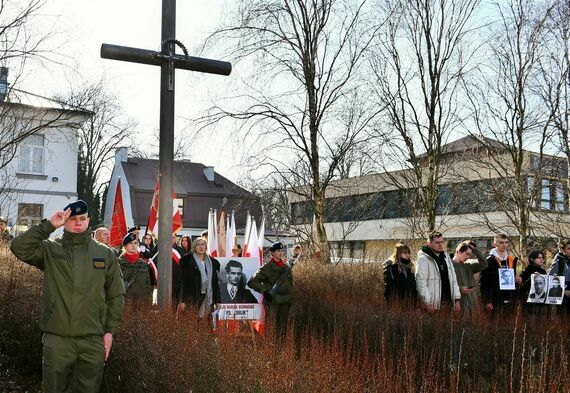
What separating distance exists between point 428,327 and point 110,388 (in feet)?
11.7

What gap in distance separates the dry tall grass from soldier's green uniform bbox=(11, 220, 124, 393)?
394mm

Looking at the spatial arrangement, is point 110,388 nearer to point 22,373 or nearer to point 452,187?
point 22,373

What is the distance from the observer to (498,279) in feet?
32.7

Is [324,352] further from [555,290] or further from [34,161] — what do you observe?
[34,161]

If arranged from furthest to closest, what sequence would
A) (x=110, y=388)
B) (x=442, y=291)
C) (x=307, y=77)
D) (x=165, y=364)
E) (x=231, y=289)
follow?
(x=307, y=77) < (x=231, y=289) < (x=442, y=291) < (x=110, y=388) < (x=165, y=364)

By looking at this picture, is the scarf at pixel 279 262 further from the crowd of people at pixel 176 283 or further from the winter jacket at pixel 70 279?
the winter jacket at pixel 70 279

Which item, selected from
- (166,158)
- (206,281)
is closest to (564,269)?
(206,281)

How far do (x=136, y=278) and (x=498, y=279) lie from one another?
5.30m

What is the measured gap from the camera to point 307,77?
56.6 feet

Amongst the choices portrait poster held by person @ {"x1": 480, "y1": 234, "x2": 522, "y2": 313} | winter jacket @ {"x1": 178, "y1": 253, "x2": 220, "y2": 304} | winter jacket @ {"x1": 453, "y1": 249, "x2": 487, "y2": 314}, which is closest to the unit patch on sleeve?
winter jacket @ {"x1": 178, "y1": 253, "x2": 220, "y2": 304}

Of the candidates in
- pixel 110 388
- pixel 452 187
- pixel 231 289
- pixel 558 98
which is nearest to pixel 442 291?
pixel 231 289

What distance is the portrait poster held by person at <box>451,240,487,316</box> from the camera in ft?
31.5

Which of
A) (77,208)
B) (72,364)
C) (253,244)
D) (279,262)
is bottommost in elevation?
(72,364)

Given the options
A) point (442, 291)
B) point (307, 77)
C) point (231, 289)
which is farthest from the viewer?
point (307, 77)
